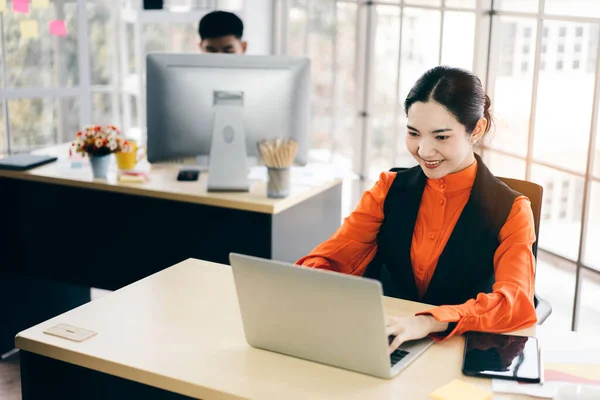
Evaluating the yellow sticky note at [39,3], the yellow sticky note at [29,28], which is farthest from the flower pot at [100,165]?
the yellow sticky note at [39,3]

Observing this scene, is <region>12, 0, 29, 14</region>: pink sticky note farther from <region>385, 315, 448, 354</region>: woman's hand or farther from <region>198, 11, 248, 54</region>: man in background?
<region>385, 315, 448, 354</region>: woman's hand

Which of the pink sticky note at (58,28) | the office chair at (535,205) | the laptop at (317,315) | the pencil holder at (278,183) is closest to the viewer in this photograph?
the laptop at (317,315)

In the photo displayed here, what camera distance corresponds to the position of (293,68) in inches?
116

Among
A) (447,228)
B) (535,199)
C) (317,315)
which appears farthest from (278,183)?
(317,315)

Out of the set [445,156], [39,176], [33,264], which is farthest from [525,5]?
[33,264]

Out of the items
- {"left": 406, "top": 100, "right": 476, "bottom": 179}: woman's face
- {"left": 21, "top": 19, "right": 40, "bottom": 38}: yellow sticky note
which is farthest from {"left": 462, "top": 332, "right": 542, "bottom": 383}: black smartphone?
{"left": 21, "top": 19, "right": 40, "bottom": 38}: yellow sticky note

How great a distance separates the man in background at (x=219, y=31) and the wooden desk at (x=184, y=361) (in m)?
1.91

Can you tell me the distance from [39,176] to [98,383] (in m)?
1.68

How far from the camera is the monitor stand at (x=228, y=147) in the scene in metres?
2.90

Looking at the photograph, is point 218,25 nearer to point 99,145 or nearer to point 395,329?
point 99,145

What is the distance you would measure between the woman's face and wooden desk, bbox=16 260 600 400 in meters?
0.37

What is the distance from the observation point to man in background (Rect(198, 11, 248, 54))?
11.9ft

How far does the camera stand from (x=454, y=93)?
197 cm

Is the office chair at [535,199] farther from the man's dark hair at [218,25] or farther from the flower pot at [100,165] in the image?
the man's dark hair at [218,25]
